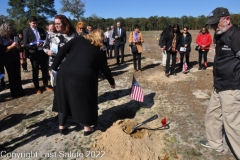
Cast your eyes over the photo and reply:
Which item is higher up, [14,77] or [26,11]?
[26,11]

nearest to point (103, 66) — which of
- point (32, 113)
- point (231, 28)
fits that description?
point (231, 28)

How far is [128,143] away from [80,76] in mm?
1253

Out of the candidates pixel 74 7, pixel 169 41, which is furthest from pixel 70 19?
pixel 169 41

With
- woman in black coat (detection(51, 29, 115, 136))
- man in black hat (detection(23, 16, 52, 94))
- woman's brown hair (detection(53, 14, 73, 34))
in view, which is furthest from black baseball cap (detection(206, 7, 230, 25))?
man in black hat (detection(23, 16, 52, 94))

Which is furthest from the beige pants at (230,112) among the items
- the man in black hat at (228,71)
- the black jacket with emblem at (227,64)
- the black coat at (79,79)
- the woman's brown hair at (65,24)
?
the woman's brown hair at (65,24)

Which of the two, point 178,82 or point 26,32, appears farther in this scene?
point 178,82

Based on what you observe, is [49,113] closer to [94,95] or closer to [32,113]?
[32,113]

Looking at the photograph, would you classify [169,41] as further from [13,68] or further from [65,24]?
[13,68]

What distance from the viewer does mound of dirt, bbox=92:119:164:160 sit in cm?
310

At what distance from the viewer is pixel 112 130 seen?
3.61 metres

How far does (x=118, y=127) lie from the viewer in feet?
12.0

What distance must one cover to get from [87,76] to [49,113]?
2.07 metres

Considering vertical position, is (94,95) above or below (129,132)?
above

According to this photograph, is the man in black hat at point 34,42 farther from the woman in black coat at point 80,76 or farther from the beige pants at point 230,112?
the beige pants at point 230,112
